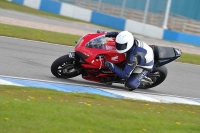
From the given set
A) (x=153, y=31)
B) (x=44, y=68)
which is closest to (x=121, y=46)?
(x=44, y=68)

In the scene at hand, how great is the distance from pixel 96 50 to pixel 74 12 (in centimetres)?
2360

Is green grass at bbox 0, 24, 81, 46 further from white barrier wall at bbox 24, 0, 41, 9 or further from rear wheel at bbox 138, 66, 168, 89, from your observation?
white barrier wall at bbox 24, 0, 41, 9

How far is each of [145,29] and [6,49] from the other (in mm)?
18679

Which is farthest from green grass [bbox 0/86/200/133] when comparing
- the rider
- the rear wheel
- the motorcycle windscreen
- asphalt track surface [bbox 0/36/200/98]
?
asphalt track surface [bbox 0/36/200/98]

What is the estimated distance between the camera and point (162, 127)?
812cm

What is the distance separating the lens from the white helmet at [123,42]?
11383 millimetres

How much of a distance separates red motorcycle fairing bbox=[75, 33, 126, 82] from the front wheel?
0.71ft

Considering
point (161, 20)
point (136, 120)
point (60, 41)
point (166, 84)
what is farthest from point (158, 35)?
point (136, 120)

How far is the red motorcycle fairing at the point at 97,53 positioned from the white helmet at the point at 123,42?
0.81 feet

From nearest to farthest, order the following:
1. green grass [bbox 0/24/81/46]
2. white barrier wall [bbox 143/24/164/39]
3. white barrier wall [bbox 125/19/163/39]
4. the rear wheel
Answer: the rear wheel < green grass [bbox 0/24/81/46] < white barrier wall [bbox 143/24/164/39] < white barrier wall [bbox 125/19/163/39]

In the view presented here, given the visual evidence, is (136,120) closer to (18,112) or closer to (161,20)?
(18,112)

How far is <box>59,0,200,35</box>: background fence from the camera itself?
31984 millimetres

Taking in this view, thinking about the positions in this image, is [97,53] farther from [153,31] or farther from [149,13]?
[149,13]

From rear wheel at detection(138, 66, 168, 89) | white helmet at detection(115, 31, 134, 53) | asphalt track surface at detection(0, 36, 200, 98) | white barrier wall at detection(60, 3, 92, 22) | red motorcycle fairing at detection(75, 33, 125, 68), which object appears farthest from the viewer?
white barrier wall at detection(60, 3, 92, 22)
